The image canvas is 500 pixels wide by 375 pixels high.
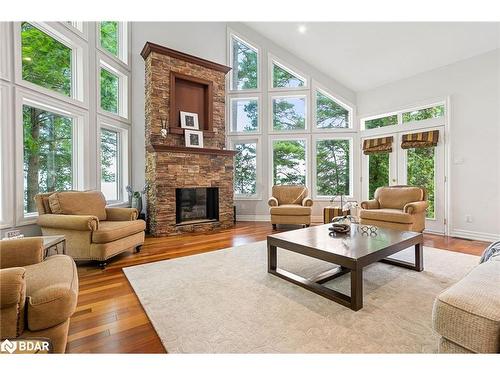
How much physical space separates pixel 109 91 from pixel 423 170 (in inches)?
240

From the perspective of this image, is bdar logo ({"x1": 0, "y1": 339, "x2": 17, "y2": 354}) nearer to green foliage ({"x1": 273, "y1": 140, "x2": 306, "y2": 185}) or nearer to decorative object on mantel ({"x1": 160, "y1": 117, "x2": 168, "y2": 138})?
decorative object on mantel ({"x1": 160, "y1": 117, "x2": 168, "y2": 138})

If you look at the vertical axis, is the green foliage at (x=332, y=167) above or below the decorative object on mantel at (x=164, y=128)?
below

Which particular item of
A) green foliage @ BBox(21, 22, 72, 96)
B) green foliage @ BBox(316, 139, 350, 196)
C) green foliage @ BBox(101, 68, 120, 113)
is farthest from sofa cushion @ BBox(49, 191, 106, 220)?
green foliage @ BBox(316, 139, 350, 196)

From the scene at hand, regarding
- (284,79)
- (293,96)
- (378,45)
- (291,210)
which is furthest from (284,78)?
(291,210)

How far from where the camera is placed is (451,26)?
3.77 metres

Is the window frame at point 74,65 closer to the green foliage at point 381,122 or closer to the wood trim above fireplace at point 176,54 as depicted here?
the wood trim above fireplace at point 176,54

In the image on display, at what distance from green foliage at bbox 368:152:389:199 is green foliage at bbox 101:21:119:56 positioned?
5.71 meters

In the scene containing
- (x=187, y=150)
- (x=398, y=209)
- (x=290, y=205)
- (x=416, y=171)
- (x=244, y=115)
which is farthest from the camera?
(x=244, y=115)

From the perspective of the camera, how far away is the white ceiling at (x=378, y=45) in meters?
3.91

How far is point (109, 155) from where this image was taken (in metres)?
4.78

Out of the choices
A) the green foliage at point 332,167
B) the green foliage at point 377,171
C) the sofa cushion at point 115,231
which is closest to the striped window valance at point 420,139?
the green foliage at point 377,171

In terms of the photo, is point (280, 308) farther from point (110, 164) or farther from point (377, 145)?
point (377, 145)
